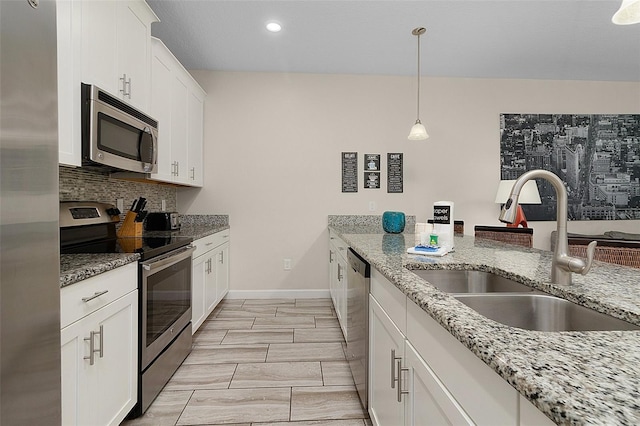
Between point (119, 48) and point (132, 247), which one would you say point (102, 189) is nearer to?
point (132, 247)

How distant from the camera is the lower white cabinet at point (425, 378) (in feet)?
2.01

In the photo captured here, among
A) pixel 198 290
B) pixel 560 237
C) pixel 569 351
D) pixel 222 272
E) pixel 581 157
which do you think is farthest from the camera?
pixel 581 157

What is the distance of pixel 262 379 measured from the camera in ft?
7.43

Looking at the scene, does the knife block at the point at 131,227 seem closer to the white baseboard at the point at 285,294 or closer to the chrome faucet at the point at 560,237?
the white baseboard at the point at 285,294

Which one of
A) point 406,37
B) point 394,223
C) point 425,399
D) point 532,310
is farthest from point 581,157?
point 425,399

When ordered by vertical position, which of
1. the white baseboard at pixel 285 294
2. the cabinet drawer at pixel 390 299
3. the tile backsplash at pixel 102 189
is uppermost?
the tile backsplash at pixel 102 189

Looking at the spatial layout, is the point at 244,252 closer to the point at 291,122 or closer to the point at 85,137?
the point at 291,122

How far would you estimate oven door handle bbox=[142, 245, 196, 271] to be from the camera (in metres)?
1.86

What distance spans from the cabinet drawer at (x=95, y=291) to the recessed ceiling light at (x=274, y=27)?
233 cm

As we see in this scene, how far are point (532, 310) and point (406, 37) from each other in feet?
9.46

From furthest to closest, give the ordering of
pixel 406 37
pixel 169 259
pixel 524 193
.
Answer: pixel 524 193 → pixel 406 37 → pixel 169 259

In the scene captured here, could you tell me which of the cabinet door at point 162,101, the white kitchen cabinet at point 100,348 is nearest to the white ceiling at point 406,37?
the cabinet door at point 162,101

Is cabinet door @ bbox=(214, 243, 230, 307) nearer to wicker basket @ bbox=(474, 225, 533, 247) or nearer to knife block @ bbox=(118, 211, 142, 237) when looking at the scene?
knife block @ bbox=(118, 211, 142, 237)

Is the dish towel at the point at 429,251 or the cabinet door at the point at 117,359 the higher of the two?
the dish towel at the point at 429,251
